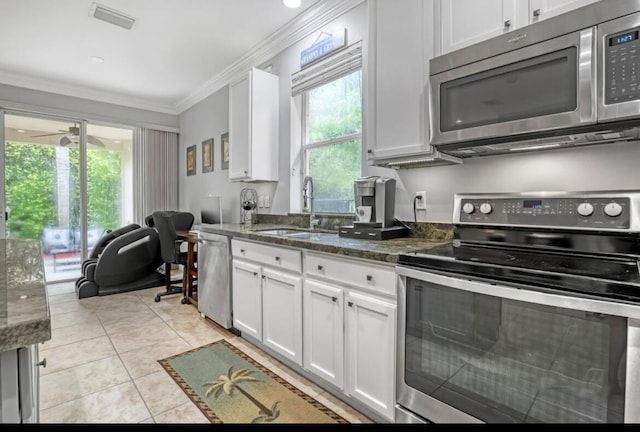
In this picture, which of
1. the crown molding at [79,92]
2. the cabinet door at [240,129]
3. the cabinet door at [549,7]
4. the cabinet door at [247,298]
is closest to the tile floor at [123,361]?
the cabinet door at [247,298]

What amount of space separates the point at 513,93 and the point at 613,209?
626 millimetres

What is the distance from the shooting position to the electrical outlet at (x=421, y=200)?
216 cm

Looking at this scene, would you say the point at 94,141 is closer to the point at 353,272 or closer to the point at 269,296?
the point at 269,296

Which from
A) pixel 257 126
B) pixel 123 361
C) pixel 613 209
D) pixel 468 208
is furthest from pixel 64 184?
pixel 613 209

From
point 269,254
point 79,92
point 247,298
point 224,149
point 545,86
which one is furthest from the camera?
point 79,92

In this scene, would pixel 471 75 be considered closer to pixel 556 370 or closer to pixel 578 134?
pixel 578 134

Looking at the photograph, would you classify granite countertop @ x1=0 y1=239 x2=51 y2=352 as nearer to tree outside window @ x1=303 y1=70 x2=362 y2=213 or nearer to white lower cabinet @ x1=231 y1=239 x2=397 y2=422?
white lower cabinet @ x1=231 y1=239 x2=397 y2=422

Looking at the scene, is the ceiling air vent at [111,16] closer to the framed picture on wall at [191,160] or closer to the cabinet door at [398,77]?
the framed picture on wall at [191,160]

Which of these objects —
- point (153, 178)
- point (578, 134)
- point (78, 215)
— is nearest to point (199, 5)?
point (578, 134)

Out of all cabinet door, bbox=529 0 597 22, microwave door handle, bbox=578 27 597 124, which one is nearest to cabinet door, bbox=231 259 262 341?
microwave door handle, bbox=578 27 597 124

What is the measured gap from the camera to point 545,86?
1395mm

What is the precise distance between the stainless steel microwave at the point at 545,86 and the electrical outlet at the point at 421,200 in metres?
0.43
